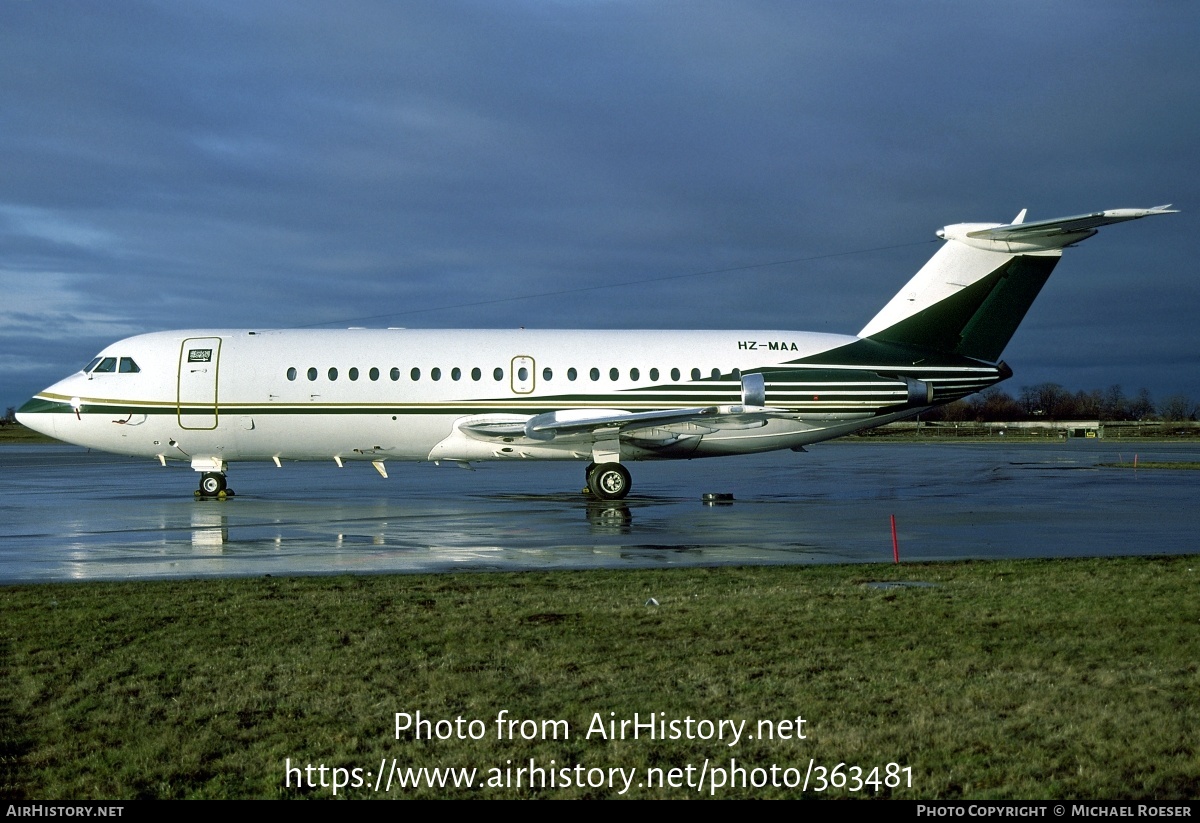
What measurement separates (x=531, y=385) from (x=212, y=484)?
25.0ft

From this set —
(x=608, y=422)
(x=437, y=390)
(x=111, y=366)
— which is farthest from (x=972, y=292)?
(x=111, y=366)

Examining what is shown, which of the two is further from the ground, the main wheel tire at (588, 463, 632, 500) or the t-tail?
the t-tail

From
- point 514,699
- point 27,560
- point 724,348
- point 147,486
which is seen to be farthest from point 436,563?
point 147,486

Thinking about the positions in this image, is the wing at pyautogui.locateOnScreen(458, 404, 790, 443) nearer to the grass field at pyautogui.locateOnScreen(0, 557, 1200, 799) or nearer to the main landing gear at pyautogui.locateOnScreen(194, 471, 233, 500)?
the main landing gear at pyautogui.locateOnScreen(194, 471, 233, 500)

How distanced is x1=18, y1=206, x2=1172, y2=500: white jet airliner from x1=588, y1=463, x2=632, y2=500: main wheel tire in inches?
1.5

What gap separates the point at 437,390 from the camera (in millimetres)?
23109

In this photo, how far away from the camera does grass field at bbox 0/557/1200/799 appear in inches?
199

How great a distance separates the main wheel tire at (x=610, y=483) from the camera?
23.0m

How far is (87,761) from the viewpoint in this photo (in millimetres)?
5176

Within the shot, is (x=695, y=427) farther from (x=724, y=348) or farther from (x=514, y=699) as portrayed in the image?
(x=514, y=699)

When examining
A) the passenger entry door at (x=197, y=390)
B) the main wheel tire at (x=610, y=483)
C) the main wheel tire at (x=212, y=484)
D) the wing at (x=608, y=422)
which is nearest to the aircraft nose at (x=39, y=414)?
the passenger entry door at (x=197, y=390)

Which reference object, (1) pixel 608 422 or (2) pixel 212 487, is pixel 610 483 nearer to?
(1) pixel 608 422

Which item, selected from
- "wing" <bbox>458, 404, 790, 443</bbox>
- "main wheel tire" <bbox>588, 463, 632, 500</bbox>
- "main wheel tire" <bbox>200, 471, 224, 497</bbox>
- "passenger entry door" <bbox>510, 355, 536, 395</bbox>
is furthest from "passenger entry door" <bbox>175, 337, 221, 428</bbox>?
"main wheel tire" <bbox>588, 463, 632, 500</bbox>

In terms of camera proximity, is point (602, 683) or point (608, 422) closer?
point (602, 683)
